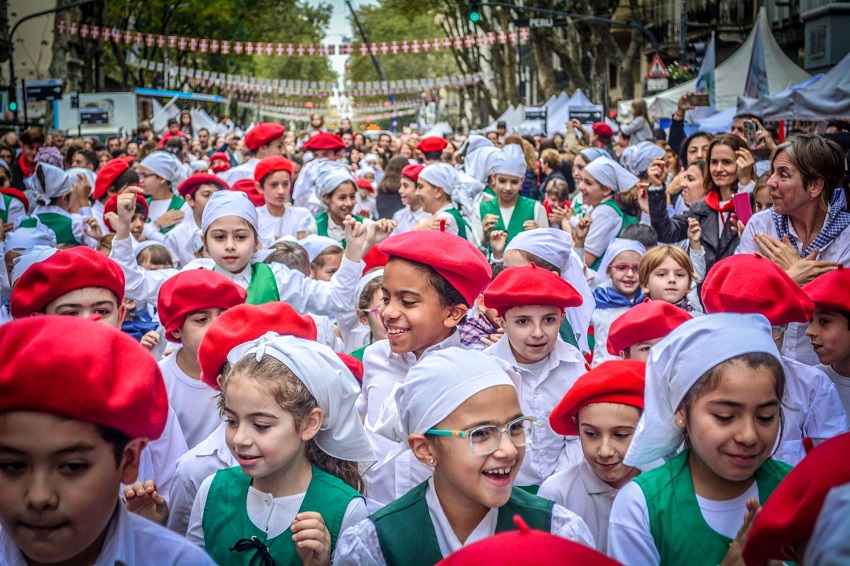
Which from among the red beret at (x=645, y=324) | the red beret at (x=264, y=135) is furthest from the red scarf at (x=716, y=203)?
the red beret at (x=264, y=135)

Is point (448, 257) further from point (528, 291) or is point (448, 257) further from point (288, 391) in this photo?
point (288, 391)

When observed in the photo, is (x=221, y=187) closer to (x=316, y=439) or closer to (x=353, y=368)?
(x=353, y=368)

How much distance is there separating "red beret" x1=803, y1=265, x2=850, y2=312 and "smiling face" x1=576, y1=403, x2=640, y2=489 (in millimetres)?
1469

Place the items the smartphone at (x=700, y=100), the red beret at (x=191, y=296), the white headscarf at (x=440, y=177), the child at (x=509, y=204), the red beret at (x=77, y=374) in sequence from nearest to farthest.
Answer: the red beret at (x=77, y=374), the red beret at (x=191, y=296), the child at (x=509, y=204), the white headscarf at (x=440, y=177), the smartphone at (x=700, y=100)

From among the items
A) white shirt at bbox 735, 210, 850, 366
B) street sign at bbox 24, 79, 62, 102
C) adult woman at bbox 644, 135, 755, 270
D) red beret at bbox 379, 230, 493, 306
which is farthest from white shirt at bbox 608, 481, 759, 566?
street sign at bbox 24, 79, 62, 102

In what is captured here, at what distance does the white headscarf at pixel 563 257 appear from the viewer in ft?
20.2

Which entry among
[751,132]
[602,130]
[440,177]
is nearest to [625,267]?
[440,177]

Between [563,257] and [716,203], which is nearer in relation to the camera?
[563,257]

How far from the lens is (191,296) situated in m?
5.00

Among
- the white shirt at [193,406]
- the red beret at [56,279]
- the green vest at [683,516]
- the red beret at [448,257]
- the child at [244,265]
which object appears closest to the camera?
the green vest at [683,516]

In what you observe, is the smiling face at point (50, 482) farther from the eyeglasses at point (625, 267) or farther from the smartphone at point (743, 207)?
the smartphone at point (743, 207)

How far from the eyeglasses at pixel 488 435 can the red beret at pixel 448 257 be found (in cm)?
128

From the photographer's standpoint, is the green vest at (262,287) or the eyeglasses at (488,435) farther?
the green vest at (262,287)

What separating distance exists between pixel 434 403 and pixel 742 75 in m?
17.1
